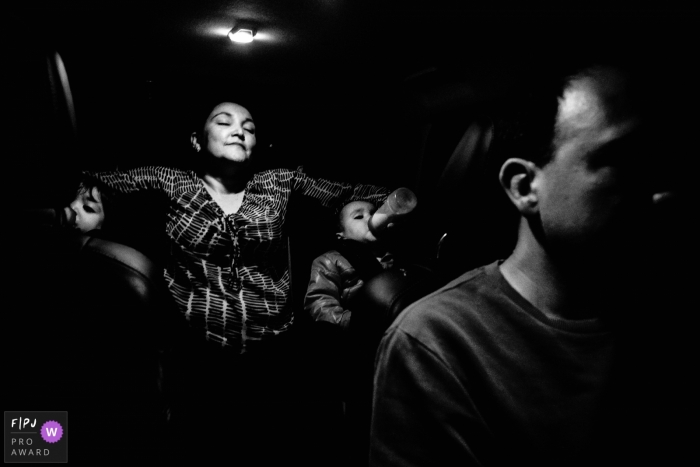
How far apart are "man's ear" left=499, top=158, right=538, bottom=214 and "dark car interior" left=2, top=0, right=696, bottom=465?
0.18 m

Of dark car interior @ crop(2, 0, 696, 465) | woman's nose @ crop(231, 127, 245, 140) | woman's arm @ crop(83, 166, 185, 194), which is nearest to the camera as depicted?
dark car interior @ crop(2, 0, 696, 465)

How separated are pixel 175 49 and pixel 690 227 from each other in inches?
84.0

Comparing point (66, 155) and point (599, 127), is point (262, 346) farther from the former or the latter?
point (599, 127)

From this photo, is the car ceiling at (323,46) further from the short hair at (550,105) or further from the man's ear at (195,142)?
the short hair at (550,105)

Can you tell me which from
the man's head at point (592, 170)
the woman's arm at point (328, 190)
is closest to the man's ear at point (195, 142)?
the woman's arm at point (328, 190)

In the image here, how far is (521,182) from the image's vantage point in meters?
0.88

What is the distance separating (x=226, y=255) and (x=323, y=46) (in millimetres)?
1034

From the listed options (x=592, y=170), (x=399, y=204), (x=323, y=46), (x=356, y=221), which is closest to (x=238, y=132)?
(x=323, y=46)

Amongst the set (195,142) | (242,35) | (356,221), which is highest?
(242,35)

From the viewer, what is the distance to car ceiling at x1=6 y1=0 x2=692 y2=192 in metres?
1.68

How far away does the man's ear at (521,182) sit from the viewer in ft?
2.84

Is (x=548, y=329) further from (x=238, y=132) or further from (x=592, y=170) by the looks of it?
(x=238, y=132)

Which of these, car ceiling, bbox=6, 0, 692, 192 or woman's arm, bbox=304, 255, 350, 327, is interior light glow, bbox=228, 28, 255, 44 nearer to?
car ceiling, bbox=6, 0, 692, 192

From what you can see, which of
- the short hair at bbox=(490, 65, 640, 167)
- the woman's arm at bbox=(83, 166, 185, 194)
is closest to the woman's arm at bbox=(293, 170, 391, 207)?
the woman's arm at bbox=(83, 166, 185, 194)
